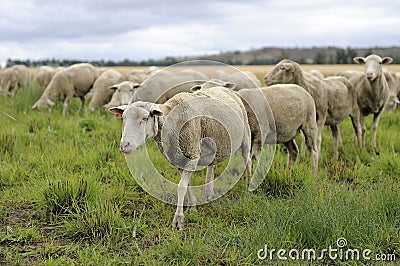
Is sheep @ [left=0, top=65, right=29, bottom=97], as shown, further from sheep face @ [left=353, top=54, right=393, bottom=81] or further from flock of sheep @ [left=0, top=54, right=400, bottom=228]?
sheep face @ [left=353, top=54, right=393, bottom=81]

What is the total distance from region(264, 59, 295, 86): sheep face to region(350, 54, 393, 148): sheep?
5.85 ft

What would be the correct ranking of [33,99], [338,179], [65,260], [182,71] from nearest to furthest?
[65,260], [338,179], [182,71], [33,99]

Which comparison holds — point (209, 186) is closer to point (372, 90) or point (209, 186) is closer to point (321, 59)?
point (372, 90)

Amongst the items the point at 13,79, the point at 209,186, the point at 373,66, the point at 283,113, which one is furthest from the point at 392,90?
the point at 13,79

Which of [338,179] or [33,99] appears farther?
[33,99]

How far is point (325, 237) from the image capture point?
12.9 feet

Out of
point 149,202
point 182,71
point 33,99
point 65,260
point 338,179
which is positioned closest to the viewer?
point 65,260

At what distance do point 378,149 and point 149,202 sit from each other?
4653 mm

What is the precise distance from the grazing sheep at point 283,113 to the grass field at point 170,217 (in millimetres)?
575

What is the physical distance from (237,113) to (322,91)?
A: 2.80m

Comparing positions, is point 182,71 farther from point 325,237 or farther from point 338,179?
point 325,237

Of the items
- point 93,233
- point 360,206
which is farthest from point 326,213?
point 93,233

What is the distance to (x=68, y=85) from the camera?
471 inches

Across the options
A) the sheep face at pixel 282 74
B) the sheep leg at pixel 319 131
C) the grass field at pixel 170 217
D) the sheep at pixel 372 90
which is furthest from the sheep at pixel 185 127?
the sheep at pixel 372 90
